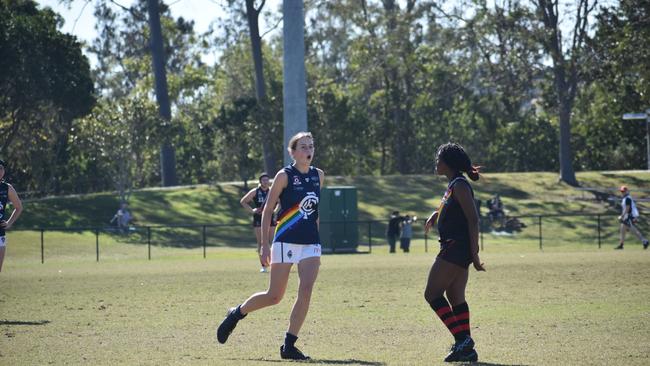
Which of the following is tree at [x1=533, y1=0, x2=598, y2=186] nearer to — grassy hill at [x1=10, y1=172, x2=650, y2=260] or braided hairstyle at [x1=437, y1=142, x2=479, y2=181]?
grassy hill at [x1=10, y1=172, x2=650, y2=260]

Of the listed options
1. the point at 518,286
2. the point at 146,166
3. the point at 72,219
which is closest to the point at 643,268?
the point at 518,286

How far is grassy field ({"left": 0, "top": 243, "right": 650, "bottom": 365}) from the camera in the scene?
36.8ft

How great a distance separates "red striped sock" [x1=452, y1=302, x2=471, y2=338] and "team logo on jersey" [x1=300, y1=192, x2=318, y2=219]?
1.71 meters

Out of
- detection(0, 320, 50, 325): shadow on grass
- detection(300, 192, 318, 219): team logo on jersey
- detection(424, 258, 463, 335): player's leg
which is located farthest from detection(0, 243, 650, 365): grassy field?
detection(300, 192, 318, 219): team logo on jersey

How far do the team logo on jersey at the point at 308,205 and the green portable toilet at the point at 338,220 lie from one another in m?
29.0

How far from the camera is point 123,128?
54750 millimetres

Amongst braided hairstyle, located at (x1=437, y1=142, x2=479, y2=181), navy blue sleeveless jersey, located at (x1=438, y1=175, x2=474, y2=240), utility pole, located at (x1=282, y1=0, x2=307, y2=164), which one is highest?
utility pole, located at (x1=282, y1=0, x2=307, y2=164)

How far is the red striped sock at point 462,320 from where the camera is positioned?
10.5 metres

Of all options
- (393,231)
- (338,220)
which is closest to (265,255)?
(338,220)

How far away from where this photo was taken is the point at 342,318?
596 inches

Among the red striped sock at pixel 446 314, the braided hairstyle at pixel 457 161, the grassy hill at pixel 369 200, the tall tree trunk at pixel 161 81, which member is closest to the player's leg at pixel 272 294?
the red striped sock at pixel 446 314

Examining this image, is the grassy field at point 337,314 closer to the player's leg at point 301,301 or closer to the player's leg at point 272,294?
the player's leg at point 301,301

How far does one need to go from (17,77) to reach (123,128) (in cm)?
644

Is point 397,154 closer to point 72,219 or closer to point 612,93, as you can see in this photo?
point 612,93
